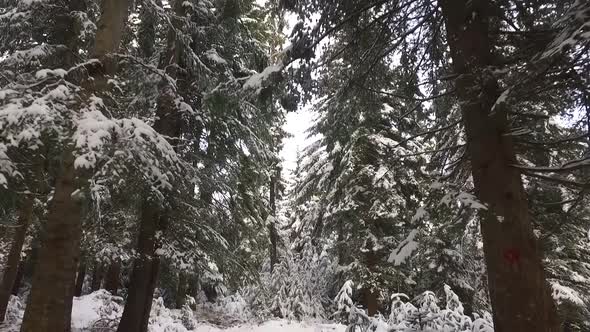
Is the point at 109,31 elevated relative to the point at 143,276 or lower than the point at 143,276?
elevated

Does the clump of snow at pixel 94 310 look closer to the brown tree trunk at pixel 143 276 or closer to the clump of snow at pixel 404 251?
the brown tree trunk at pixel 143 276

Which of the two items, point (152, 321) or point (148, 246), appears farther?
point (152, 321)

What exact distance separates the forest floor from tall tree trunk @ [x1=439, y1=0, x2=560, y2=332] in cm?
915

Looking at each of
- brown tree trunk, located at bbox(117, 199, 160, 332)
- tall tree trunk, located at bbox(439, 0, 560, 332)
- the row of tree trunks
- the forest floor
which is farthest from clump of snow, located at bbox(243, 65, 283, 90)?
the forest floor

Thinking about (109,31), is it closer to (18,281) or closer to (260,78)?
(260,78)

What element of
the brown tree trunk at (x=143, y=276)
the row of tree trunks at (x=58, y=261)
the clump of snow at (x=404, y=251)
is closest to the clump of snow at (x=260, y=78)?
the row of tree trunks at (x=58, y=261)

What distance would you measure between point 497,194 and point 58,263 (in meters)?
5.12

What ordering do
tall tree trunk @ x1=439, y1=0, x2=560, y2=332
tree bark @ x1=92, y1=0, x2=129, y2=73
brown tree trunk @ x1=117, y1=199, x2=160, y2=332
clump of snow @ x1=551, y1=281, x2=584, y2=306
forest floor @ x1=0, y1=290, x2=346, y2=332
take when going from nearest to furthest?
tall tree trunk @ x1=439, y1=0, x2=560, y2=332 → tree bark @ x1=92, y1=0, x2=129, y2=73 → brown tree trunk @ x1=117, y1=199, x2=160, y2=332 → clump of snow @ x1=551, y1=281, x2=584, y2=306 → forest floor @ x1=0, y1=290, x2=346, y2=332

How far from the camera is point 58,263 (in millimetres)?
5375

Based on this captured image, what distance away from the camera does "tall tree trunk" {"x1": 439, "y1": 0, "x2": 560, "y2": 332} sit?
162 inches

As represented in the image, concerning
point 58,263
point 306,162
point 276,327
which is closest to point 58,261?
point 58,263

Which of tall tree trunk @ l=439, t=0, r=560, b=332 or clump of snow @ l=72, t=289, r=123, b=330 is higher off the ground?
tall tree trunk @ l=439, t=0, r=560, b=332

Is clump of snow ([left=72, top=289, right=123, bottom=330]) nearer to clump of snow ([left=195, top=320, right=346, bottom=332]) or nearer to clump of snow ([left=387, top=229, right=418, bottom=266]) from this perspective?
clump of snow ([left=195, top=320, right=346, bottom=332])

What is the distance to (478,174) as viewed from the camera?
472cm
